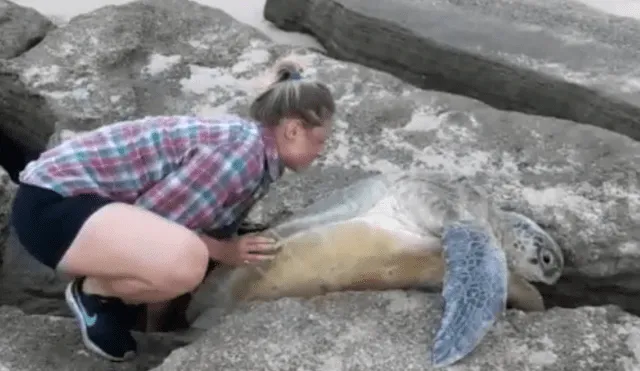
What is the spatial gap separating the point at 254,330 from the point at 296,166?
0.32m

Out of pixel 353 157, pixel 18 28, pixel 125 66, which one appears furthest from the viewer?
pixel 18 28

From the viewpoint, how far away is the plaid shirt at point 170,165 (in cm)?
182

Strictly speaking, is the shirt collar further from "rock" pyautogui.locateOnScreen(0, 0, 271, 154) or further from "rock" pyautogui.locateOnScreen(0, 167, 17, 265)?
"rock" pyautogui.locateOnScreen(0, 0, 271, 154)

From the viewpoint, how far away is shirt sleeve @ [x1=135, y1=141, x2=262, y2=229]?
71.5 inches

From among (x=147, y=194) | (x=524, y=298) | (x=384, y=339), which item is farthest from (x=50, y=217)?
(x=524, y=298)

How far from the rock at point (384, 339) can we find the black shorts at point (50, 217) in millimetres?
282

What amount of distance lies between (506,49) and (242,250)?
4.22 feet

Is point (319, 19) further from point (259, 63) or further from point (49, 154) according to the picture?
point (49, 154)

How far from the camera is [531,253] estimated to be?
2.05 metres

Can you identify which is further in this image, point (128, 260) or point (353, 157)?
point (353, 157)

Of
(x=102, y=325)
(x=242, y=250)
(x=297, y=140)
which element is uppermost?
(x=297, y=140)

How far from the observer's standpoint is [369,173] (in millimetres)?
2359

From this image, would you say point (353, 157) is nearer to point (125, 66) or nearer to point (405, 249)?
point (405, 249)

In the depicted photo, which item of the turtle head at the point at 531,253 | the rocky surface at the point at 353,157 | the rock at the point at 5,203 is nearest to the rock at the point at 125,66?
the rocky surface at the point at 353,157
